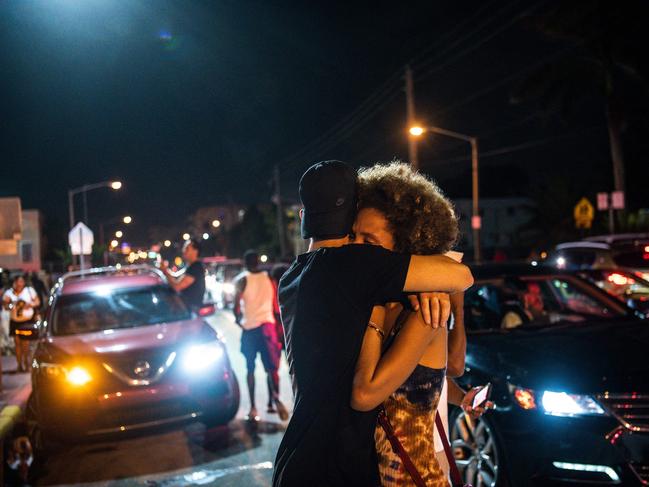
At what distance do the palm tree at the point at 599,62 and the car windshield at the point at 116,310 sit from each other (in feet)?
65.9

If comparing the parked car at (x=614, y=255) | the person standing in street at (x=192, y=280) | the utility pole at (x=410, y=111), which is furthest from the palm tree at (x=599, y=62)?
the person standing in street at (x=192, y=280)

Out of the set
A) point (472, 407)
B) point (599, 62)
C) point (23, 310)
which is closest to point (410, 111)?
point (599, 62)

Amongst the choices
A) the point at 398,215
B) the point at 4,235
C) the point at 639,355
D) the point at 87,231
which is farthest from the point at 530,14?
the point at 398,215

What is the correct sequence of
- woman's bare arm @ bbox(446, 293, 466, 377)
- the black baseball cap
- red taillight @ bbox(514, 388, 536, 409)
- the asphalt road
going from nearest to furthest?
the black baseball cap < woman's bare arm @ bbox(446, 293, 466, 377) < red taillight @ bbox(514, 388, 536, 409) < the asphalt road

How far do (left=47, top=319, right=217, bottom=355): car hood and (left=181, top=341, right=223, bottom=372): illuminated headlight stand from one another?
134 mm

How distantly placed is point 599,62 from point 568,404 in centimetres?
2480

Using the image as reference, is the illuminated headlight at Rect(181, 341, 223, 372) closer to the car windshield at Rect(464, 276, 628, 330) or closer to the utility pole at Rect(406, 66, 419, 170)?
the car windshield at Rect(464, 276, 628, 330)

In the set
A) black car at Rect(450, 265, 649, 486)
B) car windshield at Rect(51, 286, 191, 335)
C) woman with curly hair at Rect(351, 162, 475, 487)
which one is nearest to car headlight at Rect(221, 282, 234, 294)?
car windshield at Rect(51, 286, 191, 335)

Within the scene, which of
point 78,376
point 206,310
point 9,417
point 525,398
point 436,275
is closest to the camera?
point 436,275

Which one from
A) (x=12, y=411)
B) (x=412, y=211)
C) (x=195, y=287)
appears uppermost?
(x=412, y=211)

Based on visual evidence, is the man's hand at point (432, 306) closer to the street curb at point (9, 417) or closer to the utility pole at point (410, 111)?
the street curb at point (9, 417)

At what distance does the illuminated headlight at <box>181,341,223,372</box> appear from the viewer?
6199 millimetres

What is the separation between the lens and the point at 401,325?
2.02m

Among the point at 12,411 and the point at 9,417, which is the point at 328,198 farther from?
the point at 12,411
